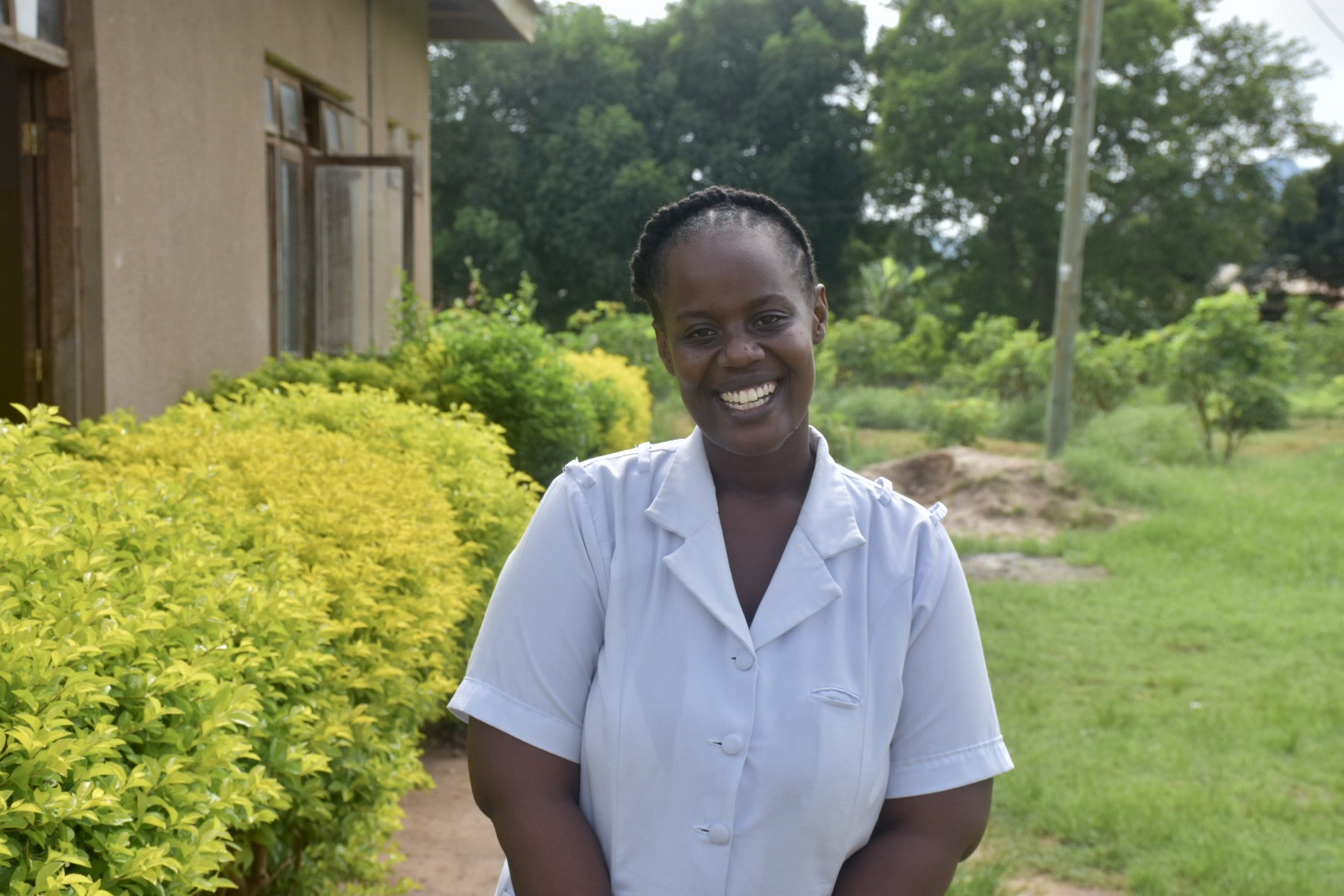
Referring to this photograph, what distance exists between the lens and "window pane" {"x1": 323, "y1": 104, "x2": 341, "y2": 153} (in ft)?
26.9

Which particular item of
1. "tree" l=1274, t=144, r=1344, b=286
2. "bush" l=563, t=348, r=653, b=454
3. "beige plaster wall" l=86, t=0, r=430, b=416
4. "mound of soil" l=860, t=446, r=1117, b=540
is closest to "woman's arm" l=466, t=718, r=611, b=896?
"beige plaster wall" l=86, t=0, r=430, b=416

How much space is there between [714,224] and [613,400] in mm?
8312

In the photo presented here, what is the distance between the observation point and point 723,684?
1.64 metres

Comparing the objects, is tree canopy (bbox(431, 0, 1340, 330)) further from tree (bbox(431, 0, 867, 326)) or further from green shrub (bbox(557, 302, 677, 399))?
green shrub (bbox(557, 302, 677, 399))

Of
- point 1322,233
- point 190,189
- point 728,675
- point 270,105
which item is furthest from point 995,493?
point 1322,233

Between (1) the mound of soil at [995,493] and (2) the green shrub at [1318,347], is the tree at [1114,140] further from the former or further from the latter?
(1) the mound of soil at [995,493]

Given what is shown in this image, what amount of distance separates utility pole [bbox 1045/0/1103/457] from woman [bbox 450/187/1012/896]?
11.4 metres

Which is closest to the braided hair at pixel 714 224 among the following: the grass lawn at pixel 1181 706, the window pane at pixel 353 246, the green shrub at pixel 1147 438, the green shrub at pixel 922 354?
the grass lawn at pixel 1181 706

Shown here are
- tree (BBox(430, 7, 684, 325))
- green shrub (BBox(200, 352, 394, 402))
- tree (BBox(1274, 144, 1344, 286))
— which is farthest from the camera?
tree (BBox(1274, 144, 1344, 286))

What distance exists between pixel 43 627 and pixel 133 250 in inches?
153

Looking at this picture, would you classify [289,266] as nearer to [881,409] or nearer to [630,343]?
[630,343]

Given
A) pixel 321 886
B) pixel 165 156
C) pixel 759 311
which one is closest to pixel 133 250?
pixel 165 156

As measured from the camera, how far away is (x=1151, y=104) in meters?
26.8

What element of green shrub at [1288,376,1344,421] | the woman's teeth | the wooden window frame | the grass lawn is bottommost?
the grass lawn
